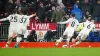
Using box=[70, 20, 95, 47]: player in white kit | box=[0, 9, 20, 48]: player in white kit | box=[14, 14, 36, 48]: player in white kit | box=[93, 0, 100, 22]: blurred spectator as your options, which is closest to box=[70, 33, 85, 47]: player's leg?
box=[70, 20, 95, 47]: player in white kit

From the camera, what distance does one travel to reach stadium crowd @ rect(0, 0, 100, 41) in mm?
9547

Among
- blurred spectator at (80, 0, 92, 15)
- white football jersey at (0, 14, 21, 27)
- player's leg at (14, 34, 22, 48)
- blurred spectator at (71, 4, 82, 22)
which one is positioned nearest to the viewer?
white football jersey at (0, 14, 21, 27)

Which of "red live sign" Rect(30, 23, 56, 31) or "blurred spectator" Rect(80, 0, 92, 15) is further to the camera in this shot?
"blurred spectator" Rect(80, 0, 92, 15)

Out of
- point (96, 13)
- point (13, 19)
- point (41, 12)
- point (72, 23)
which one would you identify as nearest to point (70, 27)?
point (72, 23)

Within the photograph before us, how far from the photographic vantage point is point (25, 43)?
9648 mm

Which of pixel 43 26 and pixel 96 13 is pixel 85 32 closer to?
pixel 96 13

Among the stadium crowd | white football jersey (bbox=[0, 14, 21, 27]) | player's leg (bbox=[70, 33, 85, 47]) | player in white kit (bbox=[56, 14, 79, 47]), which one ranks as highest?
the stadium crowd

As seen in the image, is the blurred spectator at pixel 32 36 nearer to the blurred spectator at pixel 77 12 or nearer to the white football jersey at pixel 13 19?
the white football jersey at pixel 13 19

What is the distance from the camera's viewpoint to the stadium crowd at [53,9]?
31.3 feet

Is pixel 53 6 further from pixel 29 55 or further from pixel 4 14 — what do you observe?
pixel 29 55

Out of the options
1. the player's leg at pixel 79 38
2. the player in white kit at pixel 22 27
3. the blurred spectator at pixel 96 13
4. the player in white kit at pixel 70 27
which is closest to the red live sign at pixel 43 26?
the player in white kit at pixel 22 27

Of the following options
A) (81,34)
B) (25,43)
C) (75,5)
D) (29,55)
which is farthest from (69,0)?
(29,55)

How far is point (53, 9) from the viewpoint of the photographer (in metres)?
9.79

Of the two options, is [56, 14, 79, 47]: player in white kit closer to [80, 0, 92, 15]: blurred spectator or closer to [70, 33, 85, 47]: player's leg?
[70, 33, 85, 47]: player's leg
